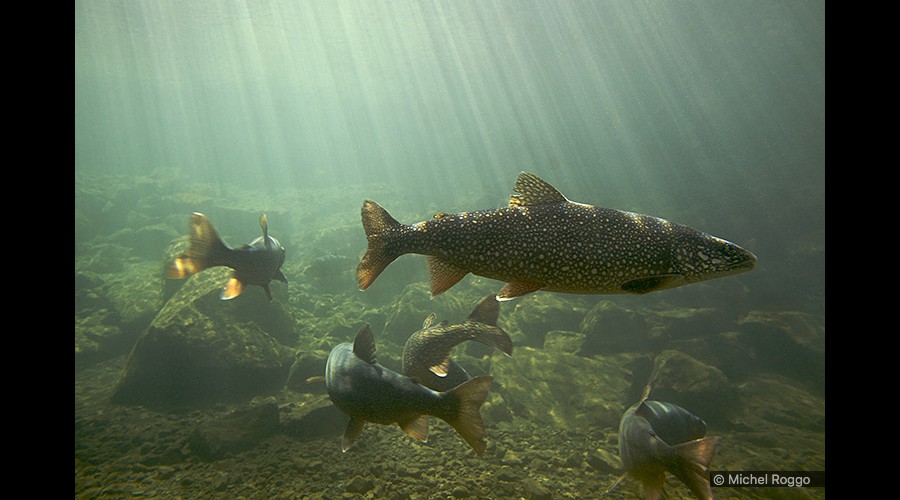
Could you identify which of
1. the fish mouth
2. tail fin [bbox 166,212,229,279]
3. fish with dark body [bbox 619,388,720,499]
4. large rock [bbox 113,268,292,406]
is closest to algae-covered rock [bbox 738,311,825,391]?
fish with dark body [bbox 619,388,720,499]

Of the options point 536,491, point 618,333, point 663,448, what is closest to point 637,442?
point 663,448

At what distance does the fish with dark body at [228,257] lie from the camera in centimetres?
422

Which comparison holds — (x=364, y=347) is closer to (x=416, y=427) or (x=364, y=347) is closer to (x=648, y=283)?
(x=416, y=427)

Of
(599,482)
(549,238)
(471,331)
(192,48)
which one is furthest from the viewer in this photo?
(192,48)

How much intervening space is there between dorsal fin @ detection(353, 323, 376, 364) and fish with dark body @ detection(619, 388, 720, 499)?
308 centimetres

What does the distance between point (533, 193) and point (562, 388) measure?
6.84m

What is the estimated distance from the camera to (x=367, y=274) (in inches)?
107

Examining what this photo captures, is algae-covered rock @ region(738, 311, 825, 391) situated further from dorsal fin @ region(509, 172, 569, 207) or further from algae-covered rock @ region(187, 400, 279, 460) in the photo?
algae-covered rock @ region(187, 400, 279, 460)

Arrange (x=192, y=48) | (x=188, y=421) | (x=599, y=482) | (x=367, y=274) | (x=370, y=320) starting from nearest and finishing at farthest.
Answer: (x=367, y=274), (x=599, y=482), (x=188, y=421), (x=370, y=320), (x=192, y=48)

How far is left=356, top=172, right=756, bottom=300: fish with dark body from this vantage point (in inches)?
92.4

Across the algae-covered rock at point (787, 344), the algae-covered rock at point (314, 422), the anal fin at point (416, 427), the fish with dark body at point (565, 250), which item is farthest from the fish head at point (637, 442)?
the algae-covered rock at point (787, 344)
